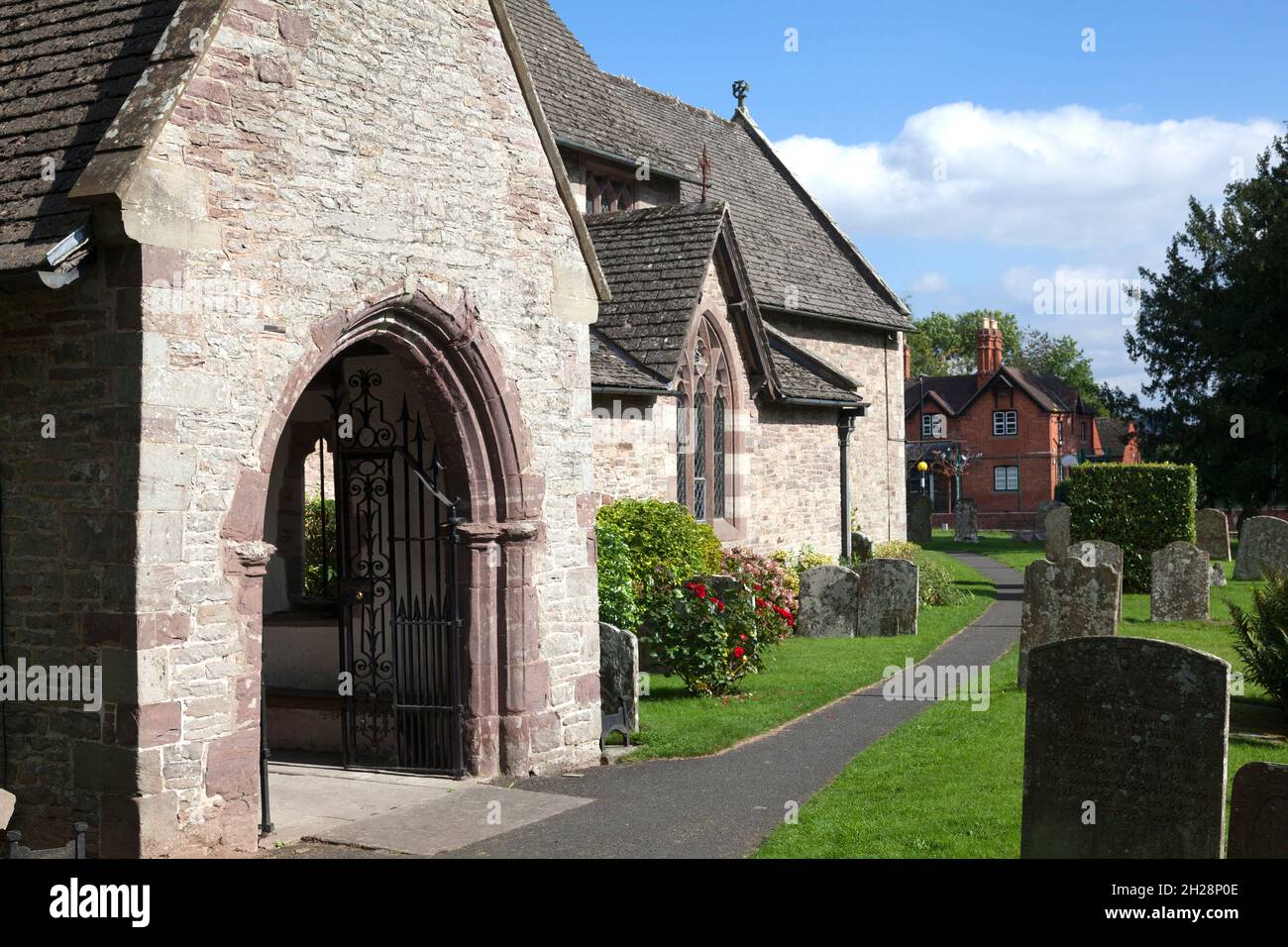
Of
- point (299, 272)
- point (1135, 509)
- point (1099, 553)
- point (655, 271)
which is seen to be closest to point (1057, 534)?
point (1135, 509)

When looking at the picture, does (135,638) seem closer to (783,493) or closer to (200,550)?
(200,550)

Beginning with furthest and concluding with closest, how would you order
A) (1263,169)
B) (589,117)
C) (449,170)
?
(1263,169) < (589,117) < (449,170)

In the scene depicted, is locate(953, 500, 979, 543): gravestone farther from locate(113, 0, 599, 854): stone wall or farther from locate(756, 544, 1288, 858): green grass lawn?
locate(113, 0, 599, 854): stone wall

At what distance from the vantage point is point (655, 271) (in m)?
19.0

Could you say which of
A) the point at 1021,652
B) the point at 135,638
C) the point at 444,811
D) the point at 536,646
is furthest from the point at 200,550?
the point at 1021,652

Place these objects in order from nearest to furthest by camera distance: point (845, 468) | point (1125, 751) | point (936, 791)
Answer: point (1125, 751) < point (936, 791) < point (845, 468)

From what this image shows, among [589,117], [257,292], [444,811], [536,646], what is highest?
[589,117]

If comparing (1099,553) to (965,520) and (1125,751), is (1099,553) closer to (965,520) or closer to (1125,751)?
(1125,751)

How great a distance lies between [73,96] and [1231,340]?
115ft

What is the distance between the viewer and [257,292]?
8852 mm

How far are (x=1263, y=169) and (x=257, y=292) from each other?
36.8 metres

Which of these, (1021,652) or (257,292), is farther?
(1021,652)

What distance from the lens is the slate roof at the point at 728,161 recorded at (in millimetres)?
23062
